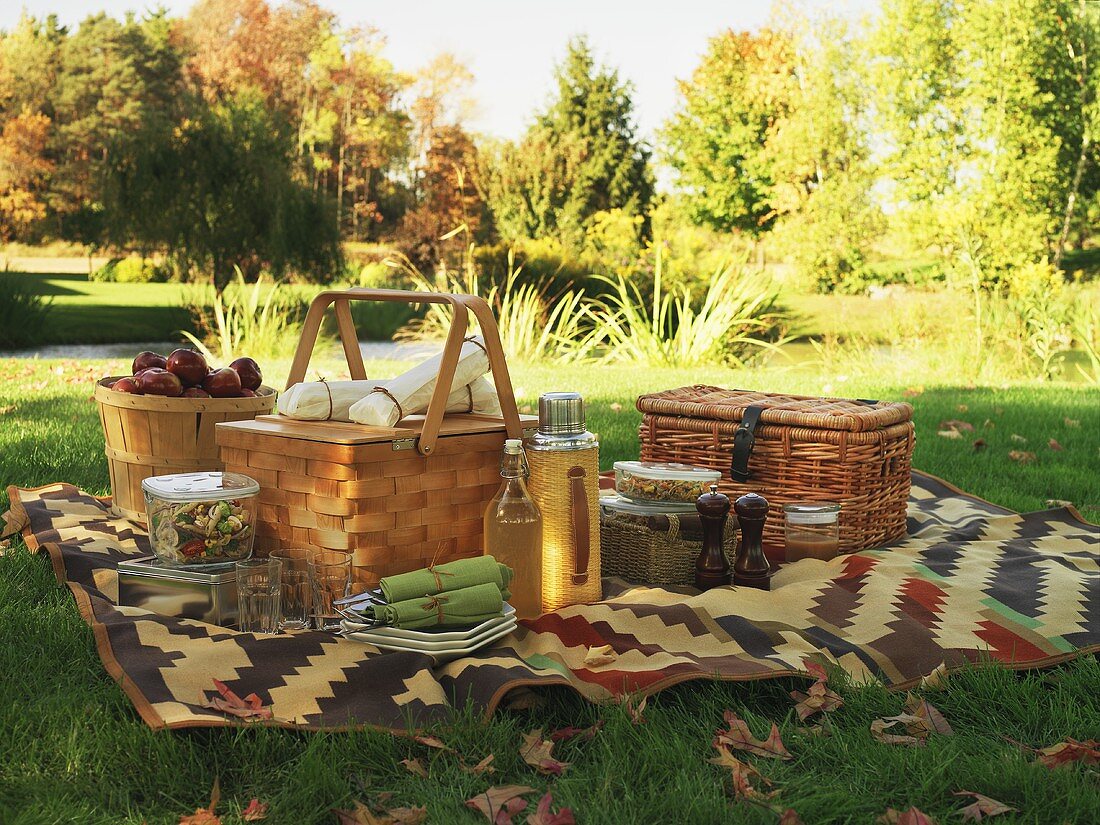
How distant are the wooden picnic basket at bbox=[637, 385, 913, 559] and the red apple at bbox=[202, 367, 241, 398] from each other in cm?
140

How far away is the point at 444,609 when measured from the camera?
7.05 feet

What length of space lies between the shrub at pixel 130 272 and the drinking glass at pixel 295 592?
25.4 metres

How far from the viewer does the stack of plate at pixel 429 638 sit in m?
2.11

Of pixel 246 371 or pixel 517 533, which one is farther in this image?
pixel 246 371

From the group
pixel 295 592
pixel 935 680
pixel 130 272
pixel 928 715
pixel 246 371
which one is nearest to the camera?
pixel 928 715

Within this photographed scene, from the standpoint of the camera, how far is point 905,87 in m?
21.3

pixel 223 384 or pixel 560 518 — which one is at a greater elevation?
pixel 223 384

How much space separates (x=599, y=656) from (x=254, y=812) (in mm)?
829

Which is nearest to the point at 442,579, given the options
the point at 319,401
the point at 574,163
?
the point at 319,401

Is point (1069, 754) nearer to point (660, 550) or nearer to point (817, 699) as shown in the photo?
point (817, 699)

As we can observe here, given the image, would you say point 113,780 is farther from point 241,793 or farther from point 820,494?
point 820,494

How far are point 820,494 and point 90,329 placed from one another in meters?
15.5

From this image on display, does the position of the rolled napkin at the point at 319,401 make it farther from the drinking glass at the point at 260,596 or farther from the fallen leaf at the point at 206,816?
the fallen leaf at the point at 206,816

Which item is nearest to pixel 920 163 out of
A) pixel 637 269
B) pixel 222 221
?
pixel 637 269
